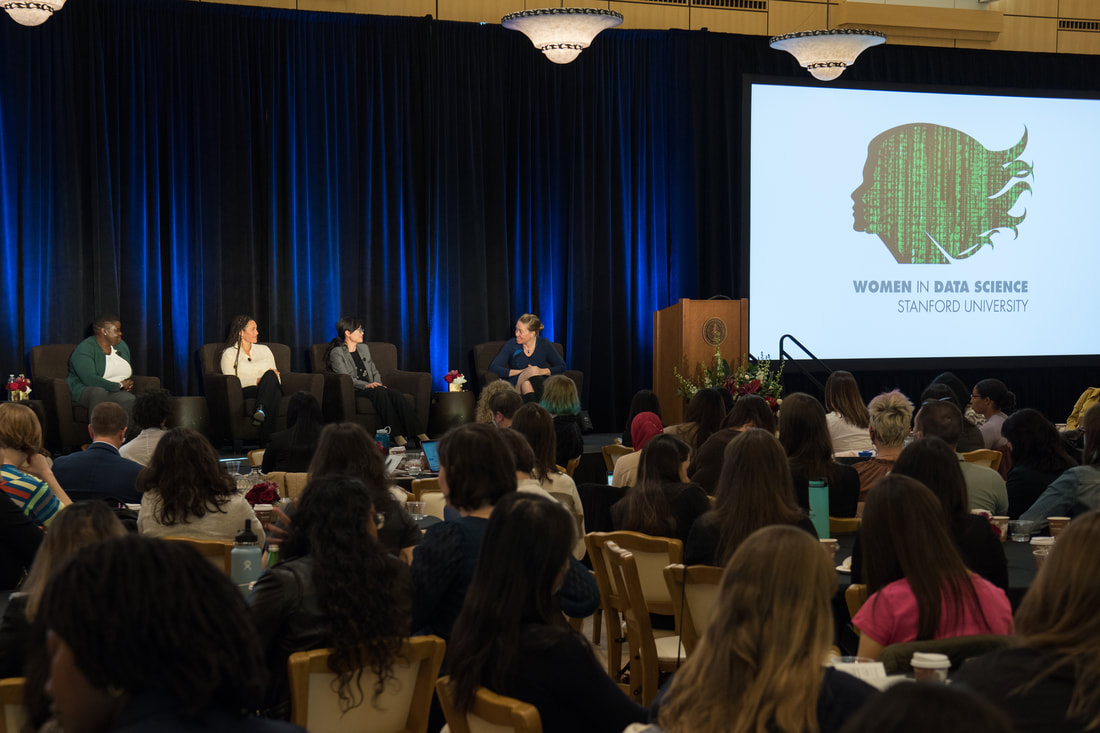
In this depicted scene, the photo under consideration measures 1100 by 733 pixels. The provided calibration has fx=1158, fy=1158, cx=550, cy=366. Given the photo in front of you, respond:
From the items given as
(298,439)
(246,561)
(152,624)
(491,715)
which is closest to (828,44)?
(298,439)

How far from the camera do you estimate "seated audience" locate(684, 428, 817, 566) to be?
3.51 metres

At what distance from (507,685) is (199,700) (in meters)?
1.08

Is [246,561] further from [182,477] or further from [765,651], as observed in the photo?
[765,651]

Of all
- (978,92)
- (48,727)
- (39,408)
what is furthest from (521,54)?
(48,727)

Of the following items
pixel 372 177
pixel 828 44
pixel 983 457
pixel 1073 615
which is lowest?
pixel 983 457

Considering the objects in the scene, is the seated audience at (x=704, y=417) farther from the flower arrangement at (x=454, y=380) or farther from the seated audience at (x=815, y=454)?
the flower arrangement at (x=454, y=380)

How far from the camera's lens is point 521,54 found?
440 inches

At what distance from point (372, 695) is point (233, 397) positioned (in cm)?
666

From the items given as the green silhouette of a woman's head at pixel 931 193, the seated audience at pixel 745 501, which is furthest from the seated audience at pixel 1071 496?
the green silhouette of a woman's head at pixel 931 193

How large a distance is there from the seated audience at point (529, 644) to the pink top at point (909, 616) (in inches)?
27.1

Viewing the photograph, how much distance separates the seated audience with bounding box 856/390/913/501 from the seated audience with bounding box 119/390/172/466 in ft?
10.5

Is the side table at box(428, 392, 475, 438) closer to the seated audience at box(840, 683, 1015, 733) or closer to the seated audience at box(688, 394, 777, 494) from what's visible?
the seated audience at box(688, 394, 777, 494)

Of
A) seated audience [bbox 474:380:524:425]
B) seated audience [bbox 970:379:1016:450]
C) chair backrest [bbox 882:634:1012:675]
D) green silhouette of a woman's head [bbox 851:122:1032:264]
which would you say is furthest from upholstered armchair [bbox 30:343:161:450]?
green silhouette of a woman's head [bbox 851:122:1032:264]

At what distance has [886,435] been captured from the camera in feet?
16.5
